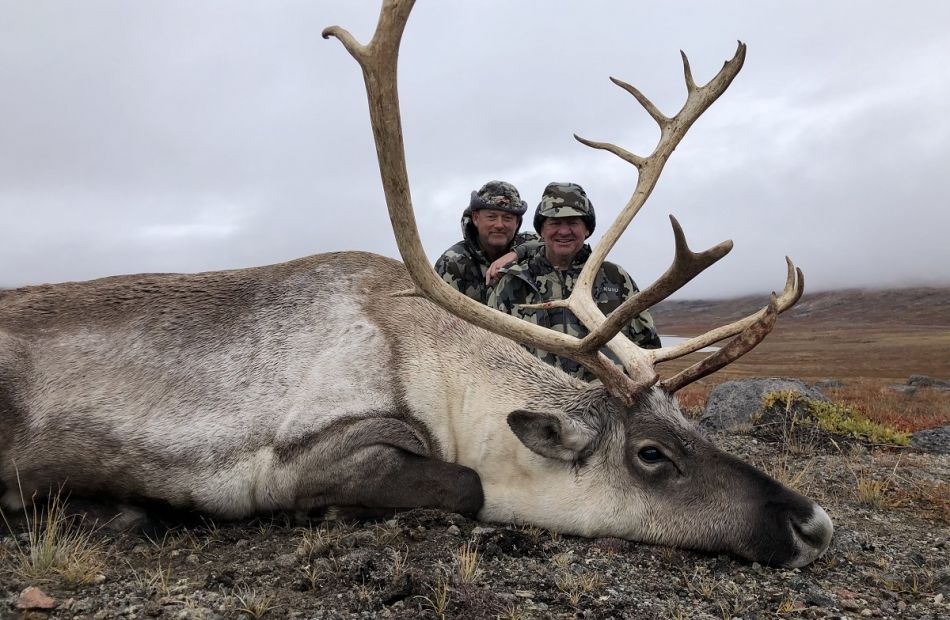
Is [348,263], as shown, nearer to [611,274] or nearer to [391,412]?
[391,412]

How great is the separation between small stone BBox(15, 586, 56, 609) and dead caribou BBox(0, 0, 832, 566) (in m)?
1.31

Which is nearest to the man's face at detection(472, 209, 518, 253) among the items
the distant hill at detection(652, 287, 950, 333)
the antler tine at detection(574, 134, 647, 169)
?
the antler tine at detection(574, 134, 647, 169)

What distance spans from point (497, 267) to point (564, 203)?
1215 mm

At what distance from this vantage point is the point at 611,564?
371 cm

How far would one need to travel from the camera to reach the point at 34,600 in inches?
115

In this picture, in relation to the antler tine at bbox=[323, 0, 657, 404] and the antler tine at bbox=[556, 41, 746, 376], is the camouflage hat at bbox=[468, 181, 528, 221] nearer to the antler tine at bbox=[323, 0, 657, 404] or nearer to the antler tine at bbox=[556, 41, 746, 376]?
the antler tine at bbox=[556, 41, 746, 376]

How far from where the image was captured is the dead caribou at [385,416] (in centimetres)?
411

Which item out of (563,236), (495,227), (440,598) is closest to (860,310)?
(495,227)

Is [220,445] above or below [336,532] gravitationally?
above

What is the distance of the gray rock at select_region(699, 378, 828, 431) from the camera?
9.38 m

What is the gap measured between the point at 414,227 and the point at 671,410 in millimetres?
2060

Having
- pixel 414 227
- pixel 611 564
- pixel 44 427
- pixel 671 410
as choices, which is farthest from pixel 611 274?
pixel 44 427

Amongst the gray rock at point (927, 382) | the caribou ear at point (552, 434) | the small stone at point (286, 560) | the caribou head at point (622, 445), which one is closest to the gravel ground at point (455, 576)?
the small stone at point (286, 560)

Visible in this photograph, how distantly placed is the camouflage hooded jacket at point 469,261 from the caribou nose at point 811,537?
5126 millimetres
